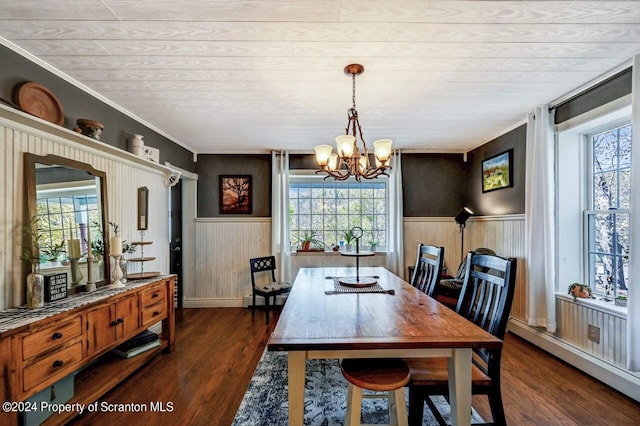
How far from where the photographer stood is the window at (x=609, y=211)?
2395 millimetres

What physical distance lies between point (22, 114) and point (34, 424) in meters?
1.73

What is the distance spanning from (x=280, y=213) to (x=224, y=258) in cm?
110

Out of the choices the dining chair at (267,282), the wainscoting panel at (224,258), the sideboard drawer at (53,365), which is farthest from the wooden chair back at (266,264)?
the sideboard drawer at (53,365)

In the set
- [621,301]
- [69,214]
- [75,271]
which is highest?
[69,214]

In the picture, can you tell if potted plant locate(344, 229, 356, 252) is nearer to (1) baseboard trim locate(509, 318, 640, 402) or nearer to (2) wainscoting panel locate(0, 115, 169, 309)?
(1) baseboard trim locate(509, 318, 640, 402)

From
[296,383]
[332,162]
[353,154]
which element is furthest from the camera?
[332,162]

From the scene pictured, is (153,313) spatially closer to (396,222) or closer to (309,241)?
(309,241)

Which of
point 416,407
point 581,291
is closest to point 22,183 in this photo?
point 416,407

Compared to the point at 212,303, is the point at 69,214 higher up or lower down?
higher up

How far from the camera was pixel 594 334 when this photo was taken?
93.7 inches

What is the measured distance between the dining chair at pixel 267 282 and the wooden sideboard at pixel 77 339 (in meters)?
1.20

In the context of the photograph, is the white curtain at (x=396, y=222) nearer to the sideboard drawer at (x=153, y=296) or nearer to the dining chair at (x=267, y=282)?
the dining chair at (x=267, y=282)

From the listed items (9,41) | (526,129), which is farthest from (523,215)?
(9,41)

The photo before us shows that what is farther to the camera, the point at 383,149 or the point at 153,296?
the point at 153,296
